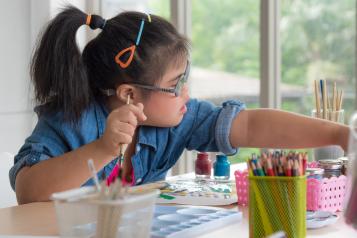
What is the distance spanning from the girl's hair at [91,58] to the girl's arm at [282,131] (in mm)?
242

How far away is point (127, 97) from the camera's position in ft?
5.92

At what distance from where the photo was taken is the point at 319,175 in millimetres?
1477

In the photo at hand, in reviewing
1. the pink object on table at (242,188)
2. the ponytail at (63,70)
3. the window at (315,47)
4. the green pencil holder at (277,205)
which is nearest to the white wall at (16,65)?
the ponytail at (63,70)

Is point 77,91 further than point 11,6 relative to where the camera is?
No

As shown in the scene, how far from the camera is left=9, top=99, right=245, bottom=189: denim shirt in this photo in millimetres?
1732

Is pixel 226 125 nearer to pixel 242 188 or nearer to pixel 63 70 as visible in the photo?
pixel 242 188

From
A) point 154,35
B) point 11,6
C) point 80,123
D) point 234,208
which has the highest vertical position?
point 11,6

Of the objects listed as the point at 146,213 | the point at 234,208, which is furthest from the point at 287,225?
the point at 234,208

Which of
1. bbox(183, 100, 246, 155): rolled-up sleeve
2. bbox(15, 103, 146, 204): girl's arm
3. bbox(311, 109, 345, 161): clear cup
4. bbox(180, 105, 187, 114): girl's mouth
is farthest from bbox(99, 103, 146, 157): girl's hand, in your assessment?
bbox(311, 109, 345, 161): clear cup

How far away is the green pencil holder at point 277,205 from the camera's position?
113 cm

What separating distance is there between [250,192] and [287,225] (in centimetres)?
8

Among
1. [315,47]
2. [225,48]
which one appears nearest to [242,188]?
[315,47]

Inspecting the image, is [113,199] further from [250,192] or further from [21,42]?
[21,42]

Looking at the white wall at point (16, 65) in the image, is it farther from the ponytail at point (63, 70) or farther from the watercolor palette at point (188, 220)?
the watercolor palette at point (188, 220)
